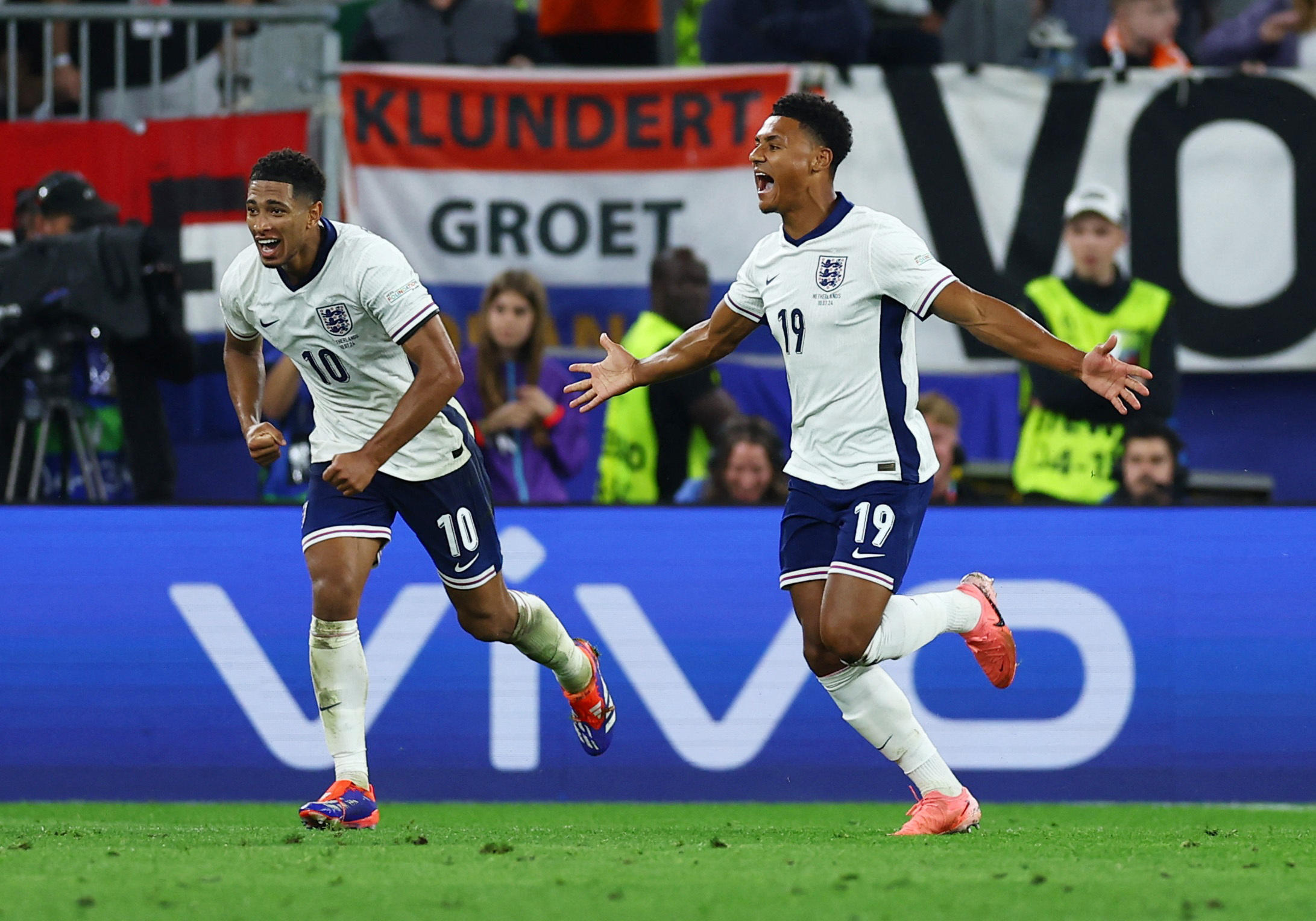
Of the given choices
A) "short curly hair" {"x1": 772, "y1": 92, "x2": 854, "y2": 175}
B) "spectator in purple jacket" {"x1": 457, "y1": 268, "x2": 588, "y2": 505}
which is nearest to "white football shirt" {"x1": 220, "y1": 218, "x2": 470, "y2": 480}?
"short curly hair" {"x1": 772, "y1": 92, "x2": 854, "y2": 175}

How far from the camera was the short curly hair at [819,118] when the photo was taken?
19.7ft

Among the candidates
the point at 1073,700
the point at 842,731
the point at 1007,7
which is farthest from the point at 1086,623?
the point at 1007,7

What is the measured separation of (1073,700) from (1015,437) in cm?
149

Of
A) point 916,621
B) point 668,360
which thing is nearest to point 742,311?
point 668,360

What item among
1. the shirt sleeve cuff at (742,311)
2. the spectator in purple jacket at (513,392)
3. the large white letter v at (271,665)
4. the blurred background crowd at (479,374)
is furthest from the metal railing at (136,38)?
the shirt sleeve cuff at (742,311)

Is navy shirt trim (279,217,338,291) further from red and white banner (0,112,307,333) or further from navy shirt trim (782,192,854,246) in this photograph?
red and white banner (0,112,307,333)

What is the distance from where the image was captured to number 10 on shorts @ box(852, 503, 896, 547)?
592cm

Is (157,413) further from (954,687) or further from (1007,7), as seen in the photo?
(1007,7)

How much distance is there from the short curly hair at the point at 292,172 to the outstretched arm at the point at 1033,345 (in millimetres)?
2005

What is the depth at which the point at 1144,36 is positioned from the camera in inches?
390

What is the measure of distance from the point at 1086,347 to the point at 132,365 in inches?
171

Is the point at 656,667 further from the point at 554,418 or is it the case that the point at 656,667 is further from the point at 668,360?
the point at 668,360

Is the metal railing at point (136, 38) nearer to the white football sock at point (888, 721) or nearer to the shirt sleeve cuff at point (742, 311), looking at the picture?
the shirt sleeve cuff at point (742, 311)

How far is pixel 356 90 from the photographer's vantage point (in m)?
9.35
